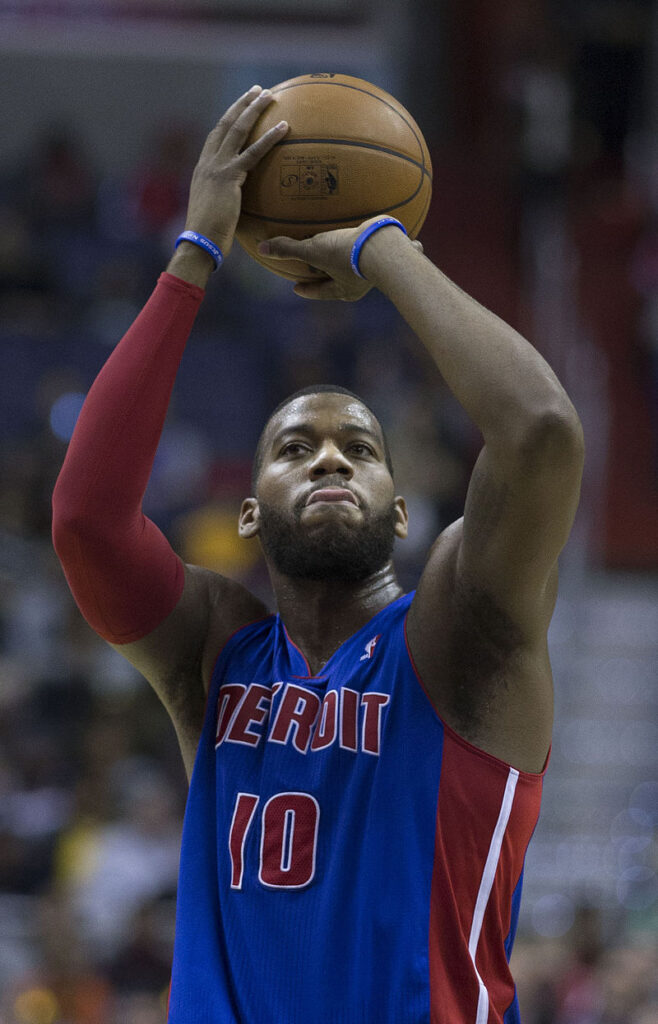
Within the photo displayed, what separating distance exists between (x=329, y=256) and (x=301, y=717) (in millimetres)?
955

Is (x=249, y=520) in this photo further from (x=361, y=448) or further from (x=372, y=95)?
(x=372, y=95)

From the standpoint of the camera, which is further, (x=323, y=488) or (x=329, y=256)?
(x=323, y=488)

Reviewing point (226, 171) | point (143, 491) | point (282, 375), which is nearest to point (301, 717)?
point (143, 491)

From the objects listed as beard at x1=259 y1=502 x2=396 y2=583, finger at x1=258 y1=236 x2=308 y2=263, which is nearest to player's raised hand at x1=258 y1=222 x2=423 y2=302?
finger at x1=258 y1=236 x2=308 y2=263

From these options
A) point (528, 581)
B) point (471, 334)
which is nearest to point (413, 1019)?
point (528, 581)

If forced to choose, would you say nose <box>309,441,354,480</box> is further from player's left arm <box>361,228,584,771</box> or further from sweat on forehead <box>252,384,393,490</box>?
player's left arm <box>361,228,584,771</box>

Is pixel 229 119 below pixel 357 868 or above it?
above

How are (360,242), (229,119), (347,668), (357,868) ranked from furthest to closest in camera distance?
1. (229,119)
2. (347,668)
3. (360,242)
4. (357,868)

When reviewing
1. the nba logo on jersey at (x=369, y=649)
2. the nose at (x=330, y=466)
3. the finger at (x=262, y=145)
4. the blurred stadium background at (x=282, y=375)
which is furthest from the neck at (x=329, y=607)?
the blurred stadium background at (x=282, y=375)

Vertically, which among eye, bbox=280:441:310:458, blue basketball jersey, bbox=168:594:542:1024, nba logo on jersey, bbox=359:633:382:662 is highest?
eye, bbox=280:441:310:458

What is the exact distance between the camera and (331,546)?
272cm

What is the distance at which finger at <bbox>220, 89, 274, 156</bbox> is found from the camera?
9.06ft

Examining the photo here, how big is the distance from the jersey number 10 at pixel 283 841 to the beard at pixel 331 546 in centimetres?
51

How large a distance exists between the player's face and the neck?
0.14 feet
